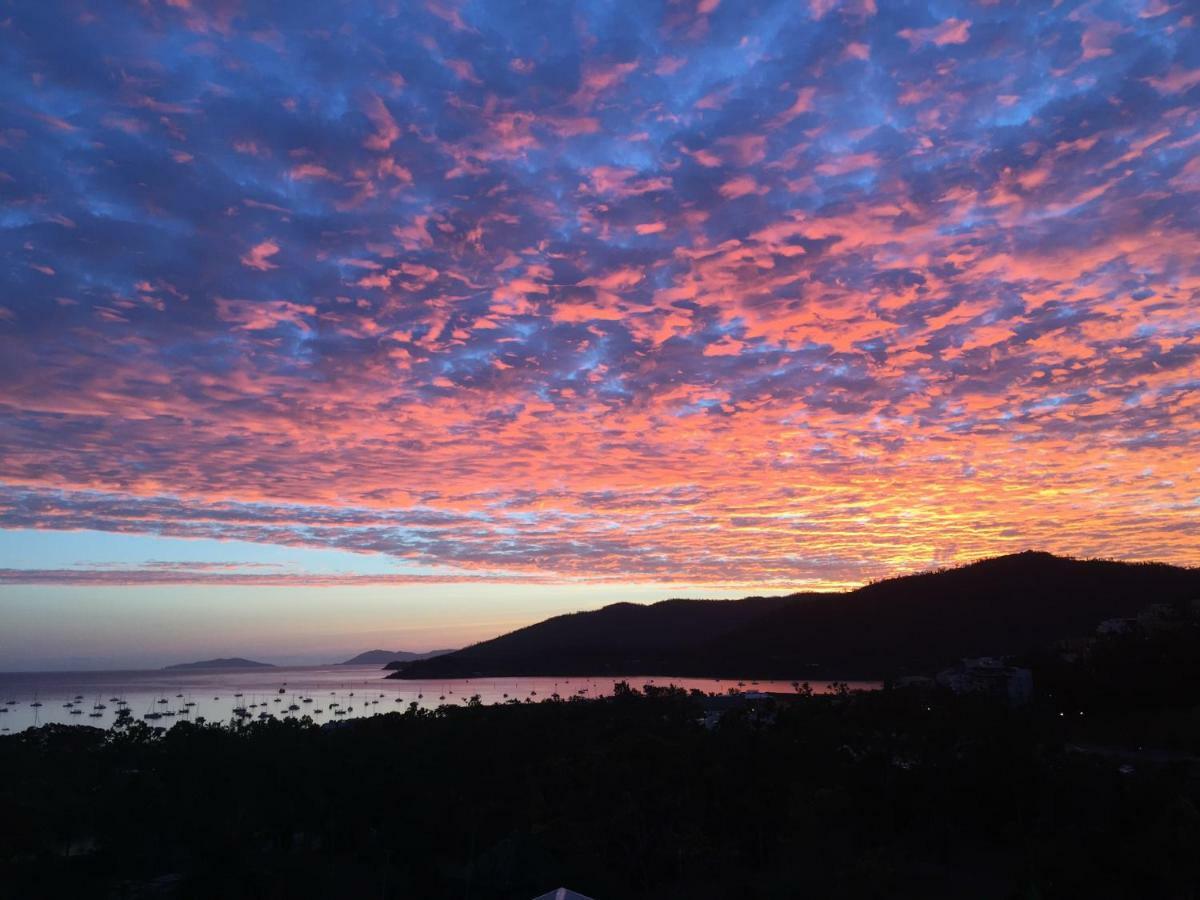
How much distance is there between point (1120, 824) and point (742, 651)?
113 m

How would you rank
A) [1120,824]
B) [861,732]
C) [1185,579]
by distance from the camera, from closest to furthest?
[1120,824]
[861,732]
[1185,579]

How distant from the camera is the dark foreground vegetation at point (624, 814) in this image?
16.5 metres

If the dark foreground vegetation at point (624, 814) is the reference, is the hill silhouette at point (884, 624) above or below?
above

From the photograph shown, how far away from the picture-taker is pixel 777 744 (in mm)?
24703

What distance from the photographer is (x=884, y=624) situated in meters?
108

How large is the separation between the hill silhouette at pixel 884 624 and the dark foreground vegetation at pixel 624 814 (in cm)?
6370

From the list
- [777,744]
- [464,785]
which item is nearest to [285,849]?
[464,785]

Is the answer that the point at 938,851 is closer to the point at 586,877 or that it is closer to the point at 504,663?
the point at 586,877

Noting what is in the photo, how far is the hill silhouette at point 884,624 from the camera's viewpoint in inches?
3622

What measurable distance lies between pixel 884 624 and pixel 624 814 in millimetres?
96529

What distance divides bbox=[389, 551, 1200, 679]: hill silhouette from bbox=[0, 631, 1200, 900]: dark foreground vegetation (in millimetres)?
63703

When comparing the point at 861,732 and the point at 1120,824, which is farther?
the point at 861,732

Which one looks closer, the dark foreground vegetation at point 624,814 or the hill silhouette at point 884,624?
the dark foreground vegetation at point 624,814

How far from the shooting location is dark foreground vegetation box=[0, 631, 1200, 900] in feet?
54.0
